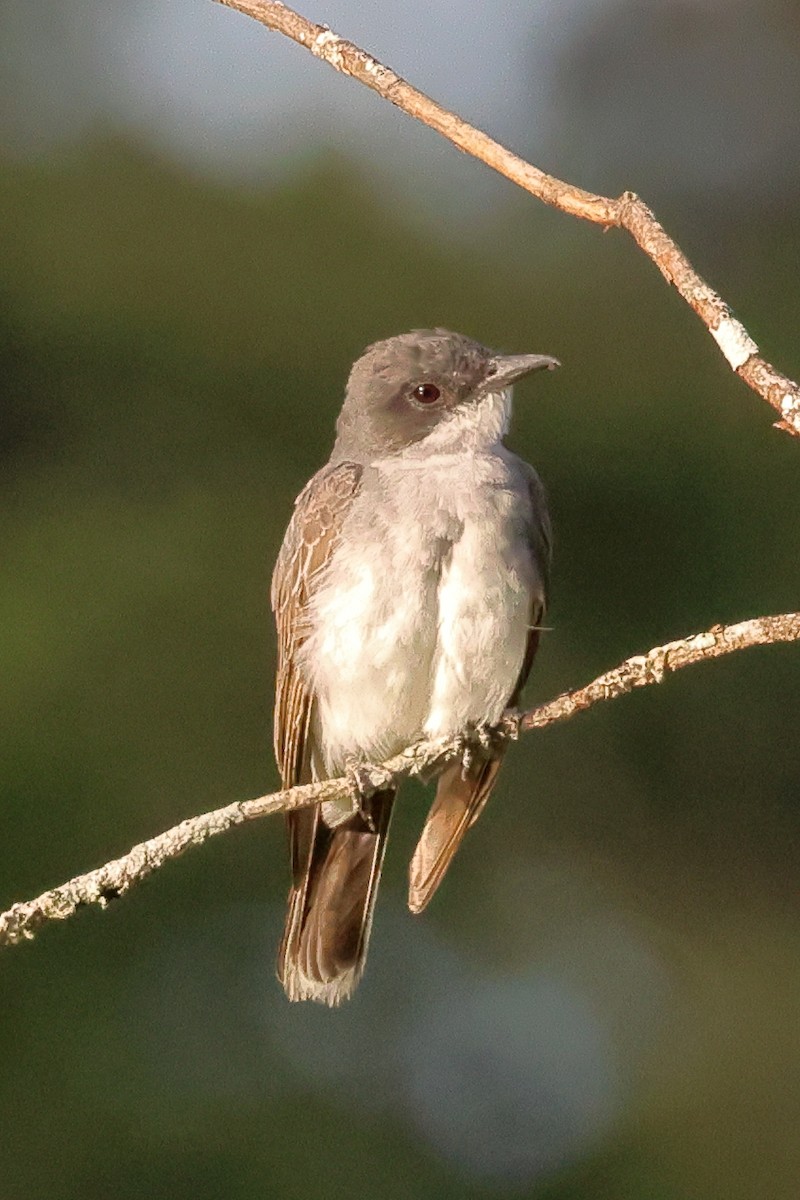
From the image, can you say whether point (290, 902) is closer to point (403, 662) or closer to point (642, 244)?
point (403, 662)

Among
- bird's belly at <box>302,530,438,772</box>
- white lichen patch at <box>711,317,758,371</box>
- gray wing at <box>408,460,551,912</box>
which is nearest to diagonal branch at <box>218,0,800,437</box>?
white lichen patch at <box>711,317,758,371</box>

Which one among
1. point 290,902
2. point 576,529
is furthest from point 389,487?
point 576,529

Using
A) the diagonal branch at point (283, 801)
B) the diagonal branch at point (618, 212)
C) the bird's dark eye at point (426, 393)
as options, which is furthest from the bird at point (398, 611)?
the diagonal branch at point (618, 212)

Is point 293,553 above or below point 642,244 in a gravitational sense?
above

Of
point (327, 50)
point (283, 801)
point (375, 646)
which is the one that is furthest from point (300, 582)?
point (327, 50)

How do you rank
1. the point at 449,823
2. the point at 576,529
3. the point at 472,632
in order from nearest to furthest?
the point at 472,632
the point at 449,823
the point at 576,529

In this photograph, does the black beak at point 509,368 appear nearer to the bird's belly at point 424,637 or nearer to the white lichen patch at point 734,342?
the bird's belly at point 424,637

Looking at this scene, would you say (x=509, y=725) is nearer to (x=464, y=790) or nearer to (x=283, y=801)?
(x=464, y=790)

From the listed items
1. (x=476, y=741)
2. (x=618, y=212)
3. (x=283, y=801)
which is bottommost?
(x=283, y=801)
